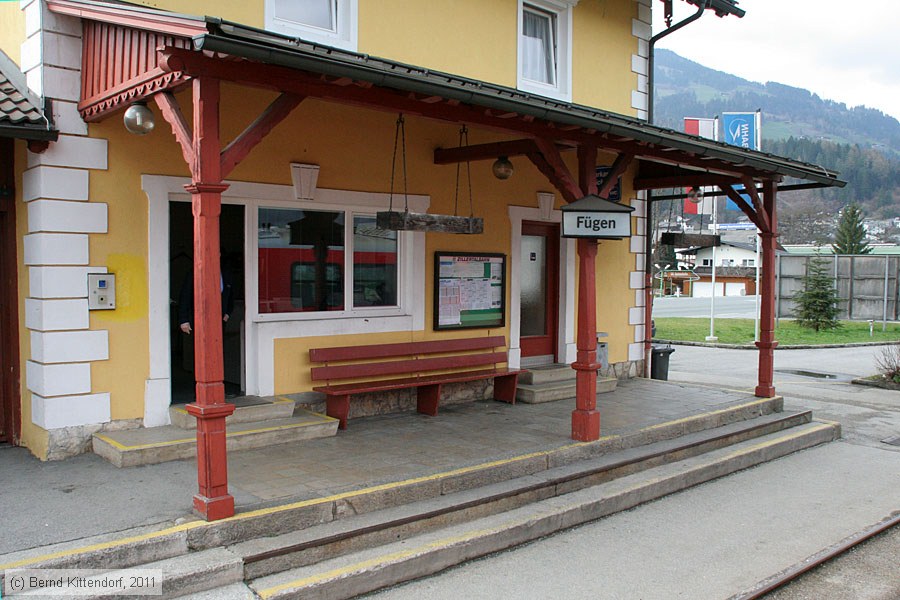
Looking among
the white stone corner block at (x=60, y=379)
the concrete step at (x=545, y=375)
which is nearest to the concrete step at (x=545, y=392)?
the concrete step at (x=545, y=375)

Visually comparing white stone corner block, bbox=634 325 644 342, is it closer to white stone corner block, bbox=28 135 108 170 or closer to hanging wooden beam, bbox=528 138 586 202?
hanging wooden beam, bbox=528 138 586 202

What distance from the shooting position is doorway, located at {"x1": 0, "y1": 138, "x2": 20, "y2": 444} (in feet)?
21.8

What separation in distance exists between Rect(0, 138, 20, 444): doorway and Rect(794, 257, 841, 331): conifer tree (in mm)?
24965

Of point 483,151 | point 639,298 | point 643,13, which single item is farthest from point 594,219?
point 643,13

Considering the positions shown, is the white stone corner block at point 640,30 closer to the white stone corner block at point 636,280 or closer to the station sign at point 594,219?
the white stone corner block at point 636,280

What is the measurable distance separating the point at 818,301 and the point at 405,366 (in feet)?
70.5

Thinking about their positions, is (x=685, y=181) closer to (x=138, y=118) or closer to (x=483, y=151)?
(x=483, y=151)

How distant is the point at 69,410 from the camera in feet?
20.9

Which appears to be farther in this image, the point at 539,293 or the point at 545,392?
the point at 539,293

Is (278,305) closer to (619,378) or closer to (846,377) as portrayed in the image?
(619,378)

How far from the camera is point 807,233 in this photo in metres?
85.1

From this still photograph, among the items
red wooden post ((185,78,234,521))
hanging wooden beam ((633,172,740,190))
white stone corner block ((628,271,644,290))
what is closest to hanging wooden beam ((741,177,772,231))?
hanging wooden beam ((633,172,740,190))

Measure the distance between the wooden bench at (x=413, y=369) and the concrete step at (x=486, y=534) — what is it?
227 centimetres

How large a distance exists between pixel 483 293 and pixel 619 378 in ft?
10.4
